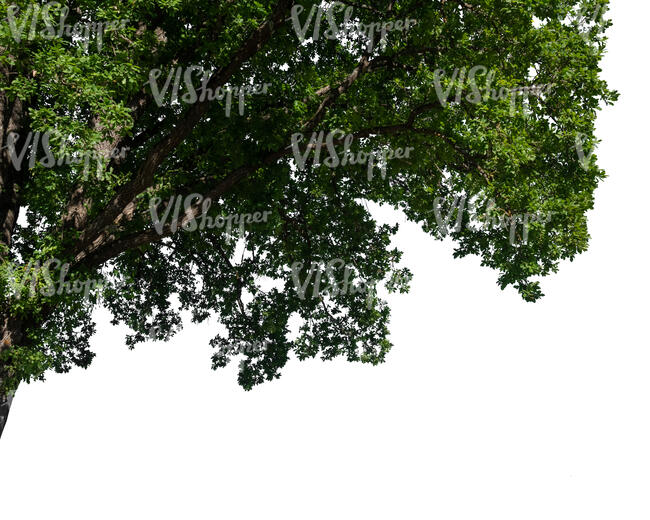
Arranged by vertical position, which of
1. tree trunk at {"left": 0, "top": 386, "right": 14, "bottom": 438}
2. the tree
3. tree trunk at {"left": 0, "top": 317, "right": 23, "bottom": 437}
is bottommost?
tree trunk at {"left": 0, "top": 386, "right": 14, "bottom": 438}

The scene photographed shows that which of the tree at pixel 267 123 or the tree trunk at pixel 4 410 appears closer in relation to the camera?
the tree at pixel 267 123

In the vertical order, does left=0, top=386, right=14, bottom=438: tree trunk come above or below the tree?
below

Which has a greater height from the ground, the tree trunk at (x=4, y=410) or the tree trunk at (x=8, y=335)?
the tree trunk at (x=8, y=335)

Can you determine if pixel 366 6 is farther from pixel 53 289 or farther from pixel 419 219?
pixel 53 289

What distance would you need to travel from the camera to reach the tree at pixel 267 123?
35.6ft

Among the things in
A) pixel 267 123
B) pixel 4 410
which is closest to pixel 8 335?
pixel 4 410

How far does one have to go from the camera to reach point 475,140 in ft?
35.7

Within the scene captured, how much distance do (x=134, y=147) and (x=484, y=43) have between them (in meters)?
7.64

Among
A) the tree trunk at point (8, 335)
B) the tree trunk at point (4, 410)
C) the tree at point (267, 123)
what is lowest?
the tree trunk at point (4, 410)

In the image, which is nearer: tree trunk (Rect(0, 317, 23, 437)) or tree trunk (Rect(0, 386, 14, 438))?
tree trunk (Rect(0, 317, 23, 437))

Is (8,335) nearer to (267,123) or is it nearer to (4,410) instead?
(4,410)

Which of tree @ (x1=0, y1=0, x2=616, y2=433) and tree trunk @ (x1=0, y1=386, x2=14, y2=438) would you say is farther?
tree trunk @ (x1=0, y1=386, x2=14, y2=438)

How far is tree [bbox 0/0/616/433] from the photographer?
1085cm

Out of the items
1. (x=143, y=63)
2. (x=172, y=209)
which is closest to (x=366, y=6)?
(x=143, y=63)
